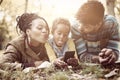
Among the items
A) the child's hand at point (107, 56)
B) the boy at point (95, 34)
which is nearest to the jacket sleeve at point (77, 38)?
the boy at point (95, 34)

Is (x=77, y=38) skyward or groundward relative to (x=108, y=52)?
skyward

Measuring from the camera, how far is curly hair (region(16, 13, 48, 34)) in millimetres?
5035

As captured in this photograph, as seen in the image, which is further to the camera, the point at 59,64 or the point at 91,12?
the point at 91,12

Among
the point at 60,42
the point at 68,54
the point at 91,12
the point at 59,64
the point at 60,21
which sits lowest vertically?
the point at 59,64

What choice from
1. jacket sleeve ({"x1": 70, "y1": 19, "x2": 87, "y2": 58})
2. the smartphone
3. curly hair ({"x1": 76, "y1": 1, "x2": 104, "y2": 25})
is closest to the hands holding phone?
the smartphone

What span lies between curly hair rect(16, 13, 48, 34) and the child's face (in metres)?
0.23

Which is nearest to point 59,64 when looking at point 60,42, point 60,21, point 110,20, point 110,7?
point 60,42

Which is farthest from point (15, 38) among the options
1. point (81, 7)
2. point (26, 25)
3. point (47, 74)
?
point (81, 7)

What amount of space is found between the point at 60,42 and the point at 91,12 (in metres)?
0.54

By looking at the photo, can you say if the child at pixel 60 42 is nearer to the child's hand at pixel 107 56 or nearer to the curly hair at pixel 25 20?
the curly hair at pixel 25 20

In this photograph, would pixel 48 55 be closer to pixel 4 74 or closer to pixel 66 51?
pixel 66 51

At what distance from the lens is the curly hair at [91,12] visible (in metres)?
5.09

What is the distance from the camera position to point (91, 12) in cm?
510

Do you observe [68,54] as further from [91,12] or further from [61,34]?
[91,12]
